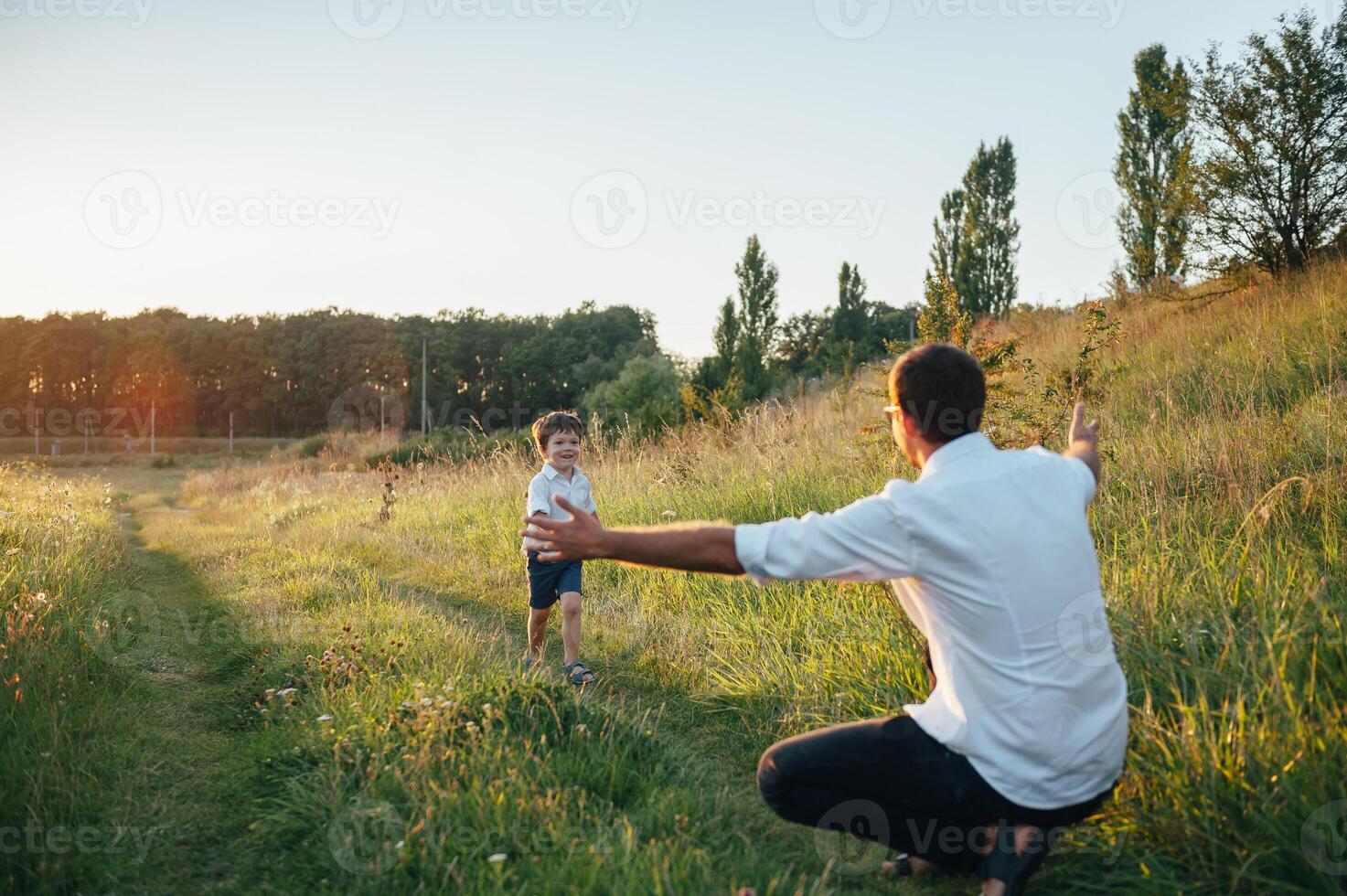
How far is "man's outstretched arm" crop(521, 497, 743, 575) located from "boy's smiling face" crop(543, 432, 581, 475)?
10.4 ft

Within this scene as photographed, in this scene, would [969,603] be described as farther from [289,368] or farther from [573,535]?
[289,368]

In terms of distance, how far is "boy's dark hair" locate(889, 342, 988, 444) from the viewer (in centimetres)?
267

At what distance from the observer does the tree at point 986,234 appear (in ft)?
84.7

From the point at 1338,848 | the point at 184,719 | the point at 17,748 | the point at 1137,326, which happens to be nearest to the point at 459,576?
the point at 184,719

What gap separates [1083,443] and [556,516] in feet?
11.9

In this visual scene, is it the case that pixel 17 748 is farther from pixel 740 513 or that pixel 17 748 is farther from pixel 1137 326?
pixel 1137 326

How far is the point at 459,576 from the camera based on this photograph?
8.87m

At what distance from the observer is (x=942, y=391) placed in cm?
268

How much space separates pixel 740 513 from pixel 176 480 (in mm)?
33097

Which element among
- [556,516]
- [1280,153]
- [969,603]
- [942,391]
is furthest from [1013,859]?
[1280,153]

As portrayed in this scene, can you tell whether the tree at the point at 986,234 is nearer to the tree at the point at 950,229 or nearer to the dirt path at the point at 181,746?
the tree at the point at 950,229

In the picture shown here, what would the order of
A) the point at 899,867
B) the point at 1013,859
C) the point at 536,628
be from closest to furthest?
the point at 1013,859 → the point at 899,867 → the point at 536,628

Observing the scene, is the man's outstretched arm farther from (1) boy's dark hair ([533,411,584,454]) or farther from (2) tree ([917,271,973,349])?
(2) tree ([917,271,973,349])

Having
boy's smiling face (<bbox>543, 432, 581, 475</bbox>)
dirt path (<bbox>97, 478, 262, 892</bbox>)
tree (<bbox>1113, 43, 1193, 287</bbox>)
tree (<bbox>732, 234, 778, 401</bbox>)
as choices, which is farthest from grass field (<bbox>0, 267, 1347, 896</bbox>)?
tree (<bbox>732, 234, 778, 401</bbox>)
